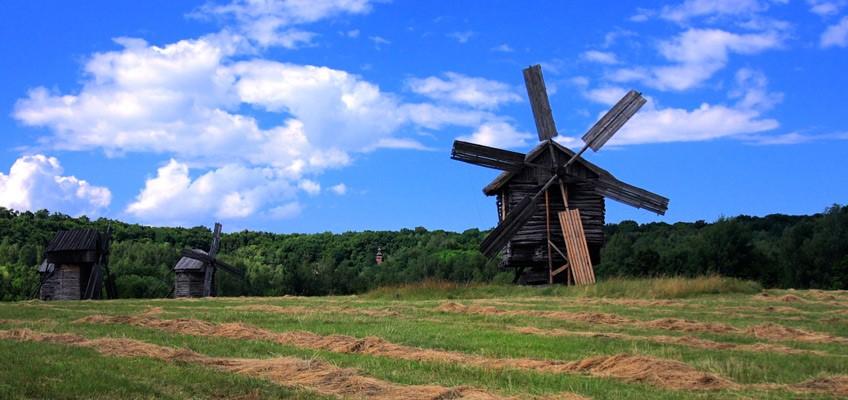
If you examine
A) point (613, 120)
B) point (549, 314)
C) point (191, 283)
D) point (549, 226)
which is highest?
point (613, 120)

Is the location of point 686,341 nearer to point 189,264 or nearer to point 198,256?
point 198,256

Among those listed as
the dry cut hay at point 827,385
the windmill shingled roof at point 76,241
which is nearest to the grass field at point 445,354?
the dry cut hay at point 827,385

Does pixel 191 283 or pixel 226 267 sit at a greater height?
pixel 226 267

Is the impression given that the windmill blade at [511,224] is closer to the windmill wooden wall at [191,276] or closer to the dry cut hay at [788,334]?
the dry cut hay at [788,334]

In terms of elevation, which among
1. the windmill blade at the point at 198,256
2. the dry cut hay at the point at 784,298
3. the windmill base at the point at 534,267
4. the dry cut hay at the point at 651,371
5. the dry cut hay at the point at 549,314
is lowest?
the dry cut hay at the point at 651,371

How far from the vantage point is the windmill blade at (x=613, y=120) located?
3048 centimetres

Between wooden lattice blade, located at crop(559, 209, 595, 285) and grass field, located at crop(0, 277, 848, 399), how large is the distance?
31.3ft

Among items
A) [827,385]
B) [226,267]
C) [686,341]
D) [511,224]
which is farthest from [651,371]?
[226,267]

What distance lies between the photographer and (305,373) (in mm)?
8273

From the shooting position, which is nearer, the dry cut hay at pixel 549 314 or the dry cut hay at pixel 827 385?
the dry cut hay at pixel 827 385

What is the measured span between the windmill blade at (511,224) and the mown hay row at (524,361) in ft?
56.2

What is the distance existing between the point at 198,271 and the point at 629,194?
123ft

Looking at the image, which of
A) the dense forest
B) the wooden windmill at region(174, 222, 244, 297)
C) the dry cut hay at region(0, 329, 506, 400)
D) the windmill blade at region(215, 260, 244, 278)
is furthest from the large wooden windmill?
the wooden windmill at region(174, 222, 244, 297)

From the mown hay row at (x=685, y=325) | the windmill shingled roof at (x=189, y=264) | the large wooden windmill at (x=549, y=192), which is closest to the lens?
the mown hay row at (x=685, y=325)
